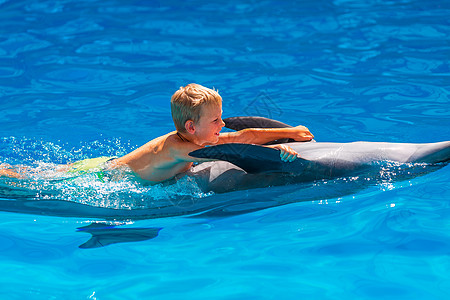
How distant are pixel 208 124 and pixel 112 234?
3.80ft

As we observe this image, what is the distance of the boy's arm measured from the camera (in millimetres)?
5234

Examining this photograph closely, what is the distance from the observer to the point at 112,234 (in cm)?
443

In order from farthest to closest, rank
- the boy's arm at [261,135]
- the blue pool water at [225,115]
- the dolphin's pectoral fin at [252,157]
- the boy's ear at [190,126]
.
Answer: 1. the boy's arm at [261,135]
2. the boy's ear at [190,126]
3. the dolphin's pectoral fin at [252,157]
4. the blue pool water at [225,115]

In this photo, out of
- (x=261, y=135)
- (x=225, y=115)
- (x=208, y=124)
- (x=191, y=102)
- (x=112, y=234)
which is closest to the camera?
(x=112, y=234)

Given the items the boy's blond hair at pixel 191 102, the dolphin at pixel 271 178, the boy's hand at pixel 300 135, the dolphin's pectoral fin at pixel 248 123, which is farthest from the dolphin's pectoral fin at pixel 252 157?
the dolphin's pectoral fin at pixel 248 123

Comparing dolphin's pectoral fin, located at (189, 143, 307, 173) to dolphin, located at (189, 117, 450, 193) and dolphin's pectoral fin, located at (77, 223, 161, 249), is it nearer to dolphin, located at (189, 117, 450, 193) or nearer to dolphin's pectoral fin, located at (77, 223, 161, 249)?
dolphin, located at (189, 117, 450, 193)

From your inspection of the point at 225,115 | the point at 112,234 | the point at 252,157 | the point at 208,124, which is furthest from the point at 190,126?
the point at 225,115

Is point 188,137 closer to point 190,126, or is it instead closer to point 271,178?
point 190,126

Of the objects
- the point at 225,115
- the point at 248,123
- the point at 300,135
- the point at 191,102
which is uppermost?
the point at 191,102

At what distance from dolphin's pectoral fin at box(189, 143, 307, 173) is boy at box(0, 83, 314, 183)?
0.09 metres

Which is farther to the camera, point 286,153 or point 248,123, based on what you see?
point 248,123

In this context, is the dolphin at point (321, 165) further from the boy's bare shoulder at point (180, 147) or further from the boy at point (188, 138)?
the boy's bare shoulder at point (180, 147)

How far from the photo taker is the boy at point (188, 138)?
15.8 feet

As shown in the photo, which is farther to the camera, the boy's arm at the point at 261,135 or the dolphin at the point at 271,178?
the boy's arm at the point at 261,135
